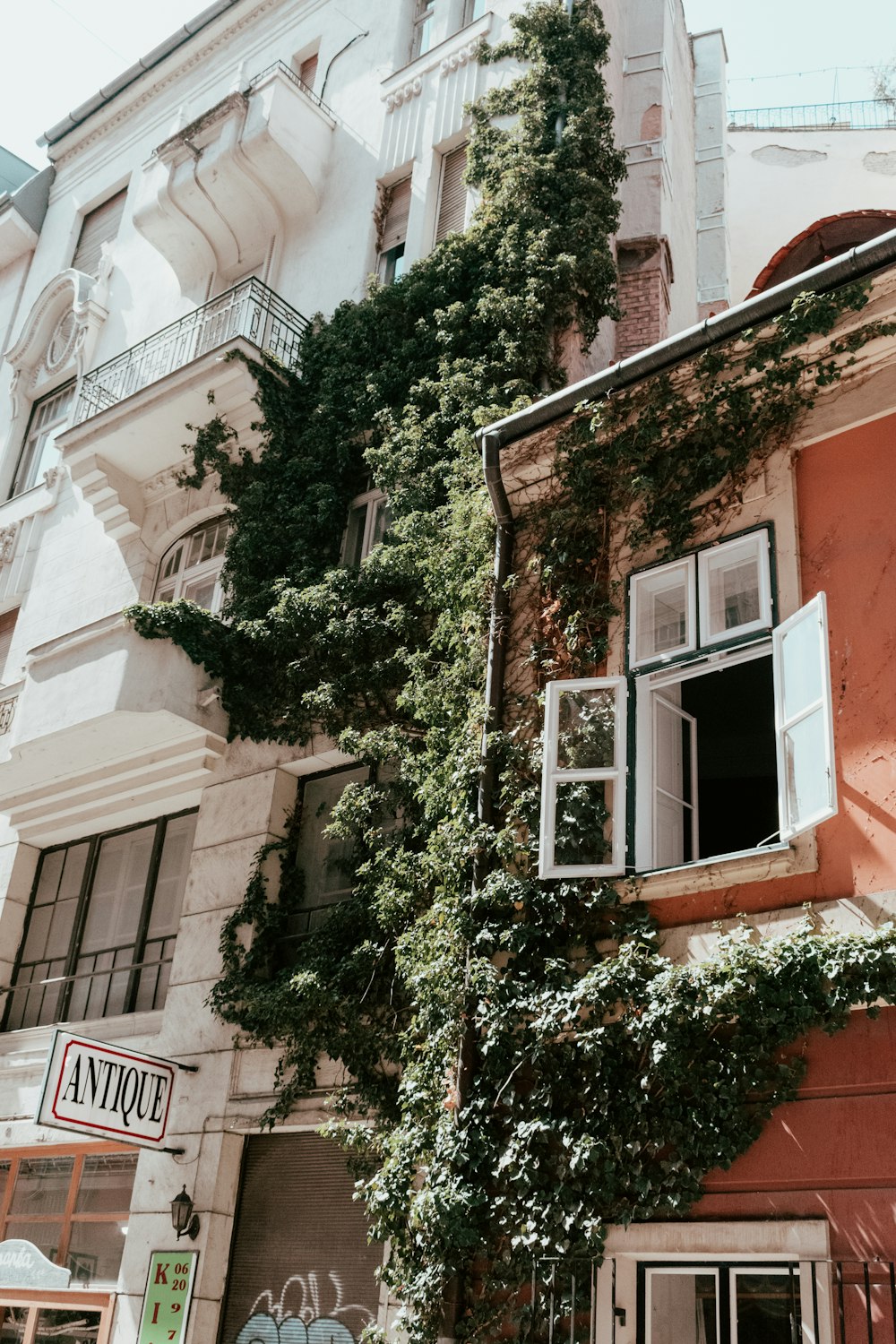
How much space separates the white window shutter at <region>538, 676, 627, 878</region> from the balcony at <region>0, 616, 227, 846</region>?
4759 millimetres

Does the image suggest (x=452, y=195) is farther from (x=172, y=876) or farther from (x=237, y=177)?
(x=172, y=876)

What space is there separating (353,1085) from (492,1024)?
1.84 metres

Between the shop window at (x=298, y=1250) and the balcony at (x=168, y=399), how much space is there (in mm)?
7775

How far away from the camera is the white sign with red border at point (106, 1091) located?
9.46 m

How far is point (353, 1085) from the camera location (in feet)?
30.1

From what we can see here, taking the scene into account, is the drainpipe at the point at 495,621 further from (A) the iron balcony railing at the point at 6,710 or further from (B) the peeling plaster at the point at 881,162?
(B) the peeling plaster at the point at 881,162

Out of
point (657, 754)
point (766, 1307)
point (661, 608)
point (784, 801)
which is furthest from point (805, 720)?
point (766, 1307)

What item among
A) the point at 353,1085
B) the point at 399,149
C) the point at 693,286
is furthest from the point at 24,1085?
the point at 693,286

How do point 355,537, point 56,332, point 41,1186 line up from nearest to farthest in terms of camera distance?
1. point 41,1186
2. point 355,537
3. point 56,332

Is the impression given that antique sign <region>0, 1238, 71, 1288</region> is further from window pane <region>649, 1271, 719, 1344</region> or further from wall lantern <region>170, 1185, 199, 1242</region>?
window pane <region>649, 1271, 719, 1344</region>

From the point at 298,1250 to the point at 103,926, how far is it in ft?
16.2

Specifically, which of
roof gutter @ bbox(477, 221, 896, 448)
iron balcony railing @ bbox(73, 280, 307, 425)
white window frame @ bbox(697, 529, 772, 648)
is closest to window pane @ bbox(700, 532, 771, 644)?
white window frame @ bbox(697, 529, 772, 648)

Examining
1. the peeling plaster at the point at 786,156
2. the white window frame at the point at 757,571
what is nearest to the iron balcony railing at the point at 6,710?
the white window frame at the point at 757,571

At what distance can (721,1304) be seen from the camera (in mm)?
6727
